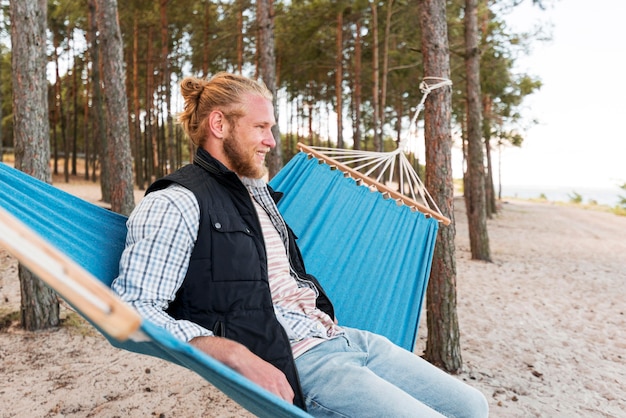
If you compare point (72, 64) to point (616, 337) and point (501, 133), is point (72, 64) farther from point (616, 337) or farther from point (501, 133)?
point (616, 337)

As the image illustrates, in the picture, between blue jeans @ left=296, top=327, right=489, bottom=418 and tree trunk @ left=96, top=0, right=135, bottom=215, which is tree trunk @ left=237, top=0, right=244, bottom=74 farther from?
blue jeans @ left=296, top=327, right=489, bottom=418

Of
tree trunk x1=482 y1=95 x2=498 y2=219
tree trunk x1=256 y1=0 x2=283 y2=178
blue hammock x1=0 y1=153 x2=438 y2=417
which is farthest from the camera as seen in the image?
tree trunk x1=482 y1=95 x2=498 y2=219

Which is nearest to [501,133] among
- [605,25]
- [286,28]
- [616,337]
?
[286,28]

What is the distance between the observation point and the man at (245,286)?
1112mm

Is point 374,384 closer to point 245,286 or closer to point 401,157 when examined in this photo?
point 245,286

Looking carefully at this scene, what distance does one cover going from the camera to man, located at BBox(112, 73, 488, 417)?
1112mm

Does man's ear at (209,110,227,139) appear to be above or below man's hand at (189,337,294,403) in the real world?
above

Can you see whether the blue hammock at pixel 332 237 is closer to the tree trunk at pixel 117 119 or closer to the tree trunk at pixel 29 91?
the tree trunk at pixel 29 91

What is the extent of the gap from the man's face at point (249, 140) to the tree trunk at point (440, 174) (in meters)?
1.39

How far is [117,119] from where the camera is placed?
13.6 feet

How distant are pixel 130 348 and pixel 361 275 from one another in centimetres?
97

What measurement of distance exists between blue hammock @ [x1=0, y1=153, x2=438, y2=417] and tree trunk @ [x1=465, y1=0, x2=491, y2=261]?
3861 mm

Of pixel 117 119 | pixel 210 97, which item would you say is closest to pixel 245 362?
pixel 210 97

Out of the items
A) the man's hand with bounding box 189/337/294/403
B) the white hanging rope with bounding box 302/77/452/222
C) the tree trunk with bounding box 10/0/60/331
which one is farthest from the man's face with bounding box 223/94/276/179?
the tree trunk with bounding box 10/0/60/331
